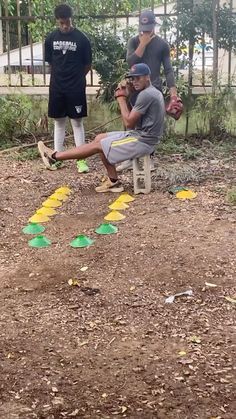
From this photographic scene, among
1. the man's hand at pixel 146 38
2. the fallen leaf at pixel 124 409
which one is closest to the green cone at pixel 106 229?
the fallen leaf at pixel 124 409

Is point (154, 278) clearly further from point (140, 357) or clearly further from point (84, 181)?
point (84, 181)

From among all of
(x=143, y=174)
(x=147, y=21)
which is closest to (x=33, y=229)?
(x=143, y=174)

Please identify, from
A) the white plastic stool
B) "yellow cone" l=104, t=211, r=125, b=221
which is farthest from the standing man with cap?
"yellow cone" l=104, t=211, r=125, b=221

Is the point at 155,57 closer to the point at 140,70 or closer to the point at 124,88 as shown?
the point at 124,88

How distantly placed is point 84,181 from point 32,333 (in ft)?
11.2

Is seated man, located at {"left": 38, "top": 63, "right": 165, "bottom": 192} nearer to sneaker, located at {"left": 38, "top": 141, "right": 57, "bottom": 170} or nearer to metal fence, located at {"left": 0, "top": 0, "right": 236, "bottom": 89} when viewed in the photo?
sneaker, located at {"left": 38, "top": 141, "right": 57, "bottom": 170}

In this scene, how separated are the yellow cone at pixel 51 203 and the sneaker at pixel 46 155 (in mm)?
892

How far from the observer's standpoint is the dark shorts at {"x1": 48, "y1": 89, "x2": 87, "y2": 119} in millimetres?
7301

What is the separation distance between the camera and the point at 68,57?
7.23 metres

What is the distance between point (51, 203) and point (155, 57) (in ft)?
6.87

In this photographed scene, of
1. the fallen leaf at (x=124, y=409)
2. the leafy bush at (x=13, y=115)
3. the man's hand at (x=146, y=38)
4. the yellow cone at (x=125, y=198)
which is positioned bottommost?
the fallen leaf at (x=124, y=409)

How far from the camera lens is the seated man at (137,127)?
6.10m

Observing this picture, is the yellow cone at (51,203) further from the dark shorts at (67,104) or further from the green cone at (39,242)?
the dark shorts at (67,104)

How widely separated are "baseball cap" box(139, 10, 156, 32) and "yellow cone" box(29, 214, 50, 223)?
2.47 meters
